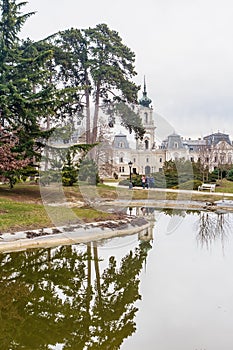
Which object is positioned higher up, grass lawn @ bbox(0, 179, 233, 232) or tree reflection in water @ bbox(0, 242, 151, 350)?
grass lawn @ bbox(0, 179, 233, 232)

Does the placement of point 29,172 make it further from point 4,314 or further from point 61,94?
point 4,314

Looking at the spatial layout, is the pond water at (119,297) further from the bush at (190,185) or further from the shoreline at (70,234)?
the bush at (190,185)

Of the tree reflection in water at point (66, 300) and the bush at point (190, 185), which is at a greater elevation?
the bush at point (190, 185)

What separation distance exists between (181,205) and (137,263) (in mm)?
9986

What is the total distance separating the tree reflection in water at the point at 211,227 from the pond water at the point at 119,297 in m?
0.45

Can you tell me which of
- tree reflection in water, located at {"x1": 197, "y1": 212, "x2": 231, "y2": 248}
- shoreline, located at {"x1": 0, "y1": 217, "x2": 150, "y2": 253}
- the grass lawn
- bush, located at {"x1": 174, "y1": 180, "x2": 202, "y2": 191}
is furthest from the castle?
shoreline, located at {"x1": 0, "y1": 217, "x2": 150, "y2": 253}

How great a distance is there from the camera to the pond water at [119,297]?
13.7ft

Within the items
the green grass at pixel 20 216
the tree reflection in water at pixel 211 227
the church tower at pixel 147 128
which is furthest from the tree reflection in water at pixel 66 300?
the church tower at pixel 147 128

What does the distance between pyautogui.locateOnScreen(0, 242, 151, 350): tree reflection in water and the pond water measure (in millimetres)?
11

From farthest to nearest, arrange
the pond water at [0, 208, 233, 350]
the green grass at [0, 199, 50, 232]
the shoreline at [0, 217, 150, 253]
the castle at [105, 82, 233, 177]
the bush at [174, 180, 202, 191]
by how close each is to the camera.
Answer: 1. the castle at [105, 82, 233, 177]
2. the bush at [174, 180, 202, 191]
3. the green grass at [0, 199, 50, 232]
4. the shoreline at [0, 217, 150, 253]
5. the pond water at [0, 208, 233, 350]

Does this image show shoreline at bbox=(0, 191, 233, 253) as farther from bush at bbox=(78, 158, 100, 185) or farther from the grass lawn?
bush at bbox=(78, 158, 100, 185)

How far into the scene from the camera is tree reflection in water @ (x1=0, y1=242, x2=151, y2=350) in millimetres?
4215

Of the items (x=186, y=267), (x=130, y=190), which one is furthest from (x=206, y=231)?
(x=130, y=190)

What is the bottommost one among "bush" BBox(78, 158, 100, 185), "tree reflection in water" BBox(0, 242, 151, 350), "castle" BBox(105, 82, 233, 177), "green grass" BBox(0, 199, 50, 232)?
"tree reflection in water" BBox(0, 242, 151, 350)
